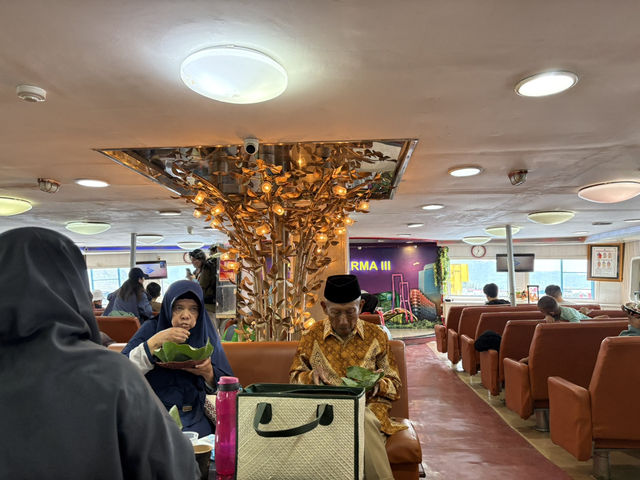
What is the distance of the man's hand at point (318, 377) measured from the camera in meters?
2.59

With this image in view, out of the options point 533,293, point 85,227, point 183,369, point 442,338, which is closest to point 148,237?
point 85,227

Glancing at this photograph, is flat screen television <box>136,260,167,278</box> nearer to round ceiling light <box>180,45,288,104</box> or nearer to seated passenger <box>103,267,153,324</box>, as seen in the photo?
seated passenger <box>103,267,153,324</box>

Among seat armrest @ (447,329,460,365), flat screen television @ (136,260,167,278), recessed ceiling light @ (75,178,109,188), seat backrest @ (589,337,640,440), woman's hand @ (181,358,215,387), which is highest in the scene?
recessed ceiling light @ (75,178,109,188)

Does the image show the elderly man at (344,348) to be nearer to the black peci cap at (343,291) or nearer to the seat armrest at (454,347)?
the black peci cap at (343,291)

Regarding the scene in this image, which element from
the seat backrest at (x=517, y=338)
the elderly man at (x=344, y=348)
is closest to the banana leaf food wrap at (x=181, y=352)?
the elderly man at (x=344, y=348)

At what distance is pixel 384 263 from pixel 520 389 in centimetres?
996

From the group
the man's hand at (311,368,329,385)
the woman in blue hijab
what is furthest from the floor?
the woman in blue hijab

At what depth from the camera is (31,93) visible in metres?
2.75

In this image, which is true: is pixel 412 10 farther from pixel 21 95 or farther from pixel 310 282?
pixel 310 282

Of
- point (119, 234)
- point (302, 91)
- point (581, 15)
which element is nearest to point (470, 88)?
point (581, 15)

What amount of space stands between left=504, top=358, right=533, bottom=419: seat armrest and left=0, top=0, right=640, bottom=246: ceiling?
79.9 inches

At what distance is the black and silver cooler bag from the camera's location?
147 cm

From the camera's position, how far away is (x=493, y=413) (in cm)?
Answer: 537

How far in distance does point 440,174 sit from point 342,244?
1956 millimetres
